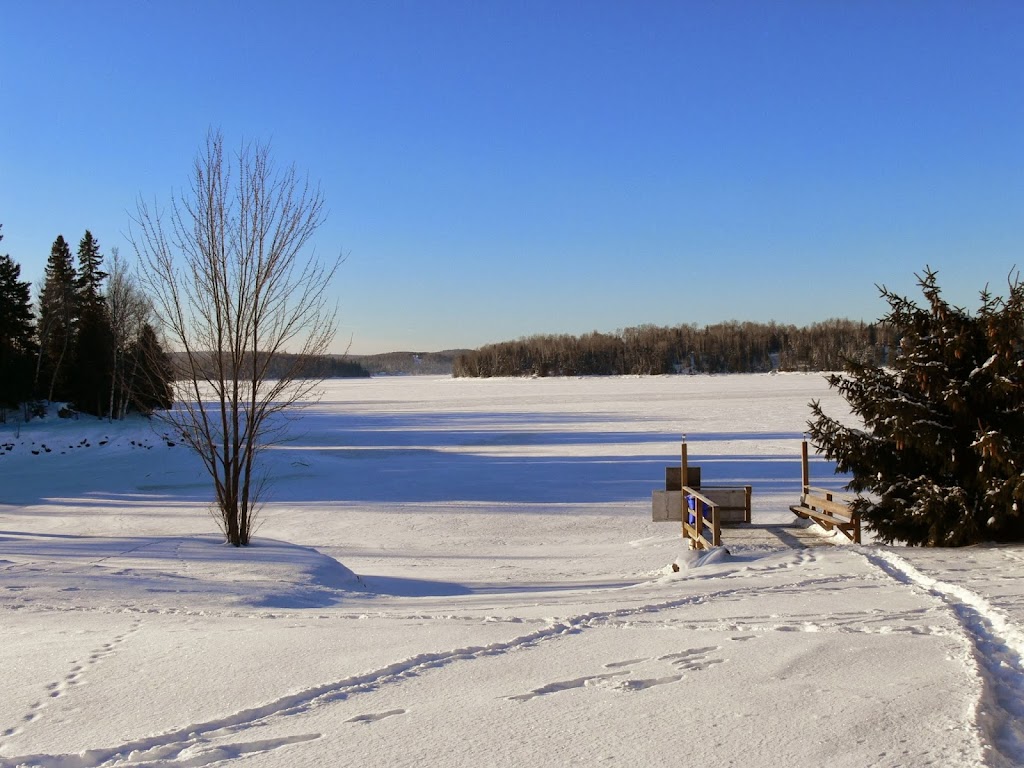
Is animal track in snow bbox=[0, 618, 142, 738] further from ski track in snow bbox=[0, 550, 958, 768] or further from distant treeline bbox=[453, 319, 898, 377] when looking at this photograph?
distant treeline bbox=[453, 319, 898, 377]

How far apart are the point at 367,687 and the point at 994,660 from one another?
357 centimetres

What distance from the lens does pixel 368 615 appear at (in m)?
6.78

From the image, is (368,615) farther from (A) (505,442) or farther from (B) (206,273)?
(A) (505,442)

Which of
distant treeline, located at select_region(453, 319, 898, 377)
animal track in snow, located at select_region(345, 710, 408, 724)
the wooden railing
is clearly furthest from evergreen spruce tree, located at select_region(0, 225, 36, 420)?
distant treeline, located at select_region(453, 319, 898, 377)

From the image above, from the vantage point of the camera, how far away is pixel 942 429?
31.9ft

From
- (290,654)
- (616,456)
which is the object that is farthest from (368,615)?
(616,456)

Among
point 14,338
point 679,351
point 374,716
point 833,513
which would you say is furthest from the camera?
point 679,351

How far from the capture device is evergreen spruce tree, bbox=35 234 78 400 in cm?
4279

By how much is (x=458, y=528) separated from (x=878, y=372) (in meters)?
8.19

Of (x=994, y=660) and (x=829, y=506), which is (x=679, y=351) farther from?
(x=994, y=660)

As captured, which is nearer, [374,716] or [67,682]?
[374,716]

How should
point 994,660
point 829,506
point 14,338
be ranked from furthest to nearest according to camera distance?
point 14,338 → point 829,506 → point 994,660

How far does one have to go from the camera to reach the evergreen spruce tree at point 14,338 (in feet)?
123

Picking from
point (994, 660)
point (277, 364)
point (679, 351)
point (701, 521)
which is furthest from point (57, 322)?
point (679, 351)
